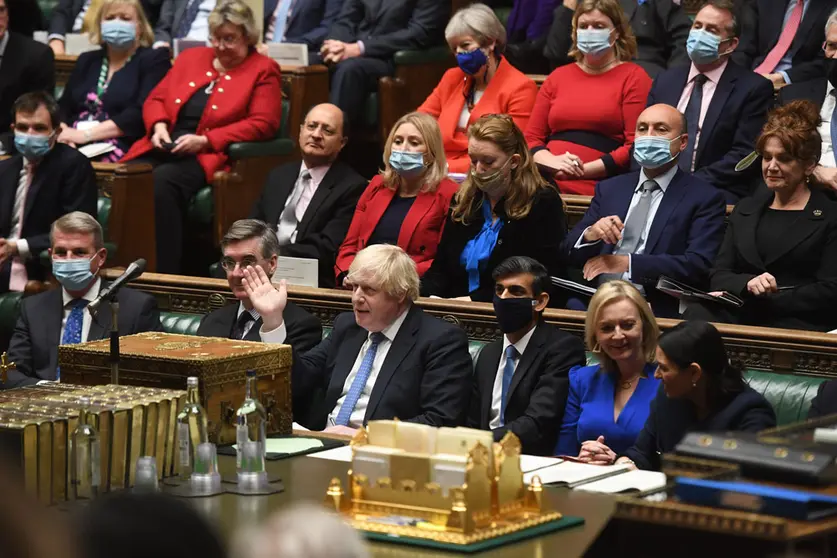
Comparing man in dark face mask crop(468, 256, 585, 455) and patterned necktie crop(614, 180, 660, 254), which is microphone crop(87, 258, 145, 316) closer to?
man in dark face mask crop(468, 256, 585, 455)

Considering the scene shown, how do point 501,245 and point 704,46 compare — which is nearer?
point 501,245

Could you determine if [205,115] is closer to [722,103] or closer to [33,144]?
[33,144]

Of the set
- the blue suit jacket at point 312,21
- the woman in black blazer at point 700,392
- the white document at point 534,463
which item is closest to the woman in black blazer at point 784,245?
the woman in black blazer at point 700,392

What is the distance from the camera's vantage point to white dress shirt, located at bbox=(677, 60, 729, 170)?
20.3 ft

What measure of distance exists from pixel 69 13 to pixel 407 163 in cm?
374

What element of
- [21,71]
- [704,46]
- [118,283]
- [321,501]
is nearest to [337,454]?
[321,501]

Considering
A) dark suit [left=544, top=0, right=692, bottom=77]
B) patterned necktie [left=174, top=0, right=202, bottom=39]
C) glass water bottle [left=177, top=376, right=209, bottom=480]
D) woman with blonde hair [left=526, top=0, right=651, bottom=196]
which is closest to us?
glass water bottle [left=177, top=376, right=209, bottom=480]

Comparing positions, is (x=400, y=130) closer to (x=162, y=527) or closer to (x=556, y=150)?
(x=556, y=150)

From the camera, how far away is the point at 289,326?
5.18m

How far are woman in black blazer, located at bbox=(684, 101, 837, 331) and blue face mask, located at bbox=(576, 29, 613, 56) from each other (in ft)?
3.72

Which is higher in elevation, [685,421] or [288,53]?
[288,53]

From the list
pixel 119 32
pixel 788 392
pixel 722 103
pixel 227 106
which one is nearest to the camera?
pixel 788 392

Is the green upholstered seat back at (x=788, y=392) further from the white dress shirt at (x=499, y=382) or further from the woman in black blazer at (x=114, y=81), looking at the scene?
the woman in black blazer at (x=114, y=81)

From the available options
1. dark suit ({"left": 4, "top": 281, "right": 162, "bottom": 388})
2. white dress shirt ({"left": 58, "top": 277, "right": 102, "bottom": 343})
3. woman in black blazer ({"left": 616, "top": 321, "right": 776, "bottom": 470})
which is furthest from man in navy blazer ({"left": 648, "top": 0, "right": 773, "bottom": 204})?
white dress shirt ({"left": 58, "top": 277, "right": 102, "bottom": 343})
